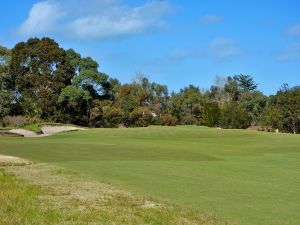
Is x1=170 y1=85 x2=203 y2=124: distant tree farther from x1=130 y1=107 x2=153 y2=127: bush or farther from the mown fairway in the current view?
the mown fairway

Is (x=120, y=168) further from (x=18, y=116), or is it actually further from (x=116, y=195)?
(x=18, y=116)

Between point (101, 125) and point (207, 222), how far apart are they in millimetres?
74018

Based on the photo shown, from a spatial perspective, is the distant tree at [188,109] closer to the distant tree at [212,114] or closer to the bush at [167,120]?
the bush at [167,120]

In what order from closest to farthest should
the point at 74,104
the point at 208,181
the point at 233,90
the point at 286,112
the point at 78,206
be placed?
the point at 78,206 → the point at 208,181 → the point at 286,112 → the point at 74,104 → the point at 233,90

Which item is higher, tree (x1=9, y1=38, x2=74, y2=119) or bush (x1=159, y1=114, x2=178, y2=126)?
tree (x1=9, y1=38, x2=74, y2=119)

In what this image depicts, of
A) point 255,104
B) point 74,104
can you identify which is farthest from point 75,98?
point 255,104

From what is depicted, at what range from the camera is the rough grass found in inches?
353

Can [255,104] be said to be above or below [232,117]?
above

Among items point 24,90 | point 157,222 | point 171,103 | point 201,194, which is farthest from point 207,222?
point 171,103

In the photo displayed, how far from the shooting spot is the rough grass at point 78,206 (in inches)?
353

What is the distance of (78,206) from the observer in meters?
10.4

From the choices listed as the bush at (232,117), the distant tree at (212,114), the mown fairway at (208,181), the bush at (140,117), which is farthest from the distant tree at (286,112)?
the mown fairway at (208,181)

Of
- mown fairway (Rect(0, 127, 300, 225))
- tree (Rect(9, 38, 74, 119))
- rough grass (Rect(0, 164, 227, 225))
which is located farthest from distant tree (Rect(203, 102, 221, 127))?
rough grass (Rect(0, 164, 227, 225))

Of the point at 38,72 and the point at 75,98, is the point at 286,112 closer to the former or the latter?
the point at 75,98
